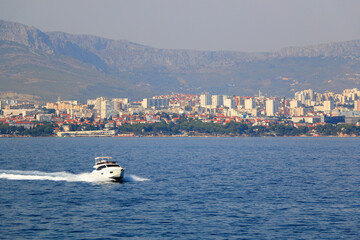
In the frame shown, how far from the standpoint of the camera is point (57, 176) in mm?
66250

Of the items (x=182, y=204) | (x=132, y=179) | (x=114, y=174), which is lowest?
(x=182, y=204)

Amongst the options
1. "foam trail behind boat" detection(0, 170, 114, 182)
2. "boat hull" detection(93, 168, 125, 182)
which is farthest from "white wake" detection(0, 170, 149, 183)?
"boat hull" detection(93, 168, 125, 182)

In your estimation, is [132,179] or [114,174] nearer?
[114,174]

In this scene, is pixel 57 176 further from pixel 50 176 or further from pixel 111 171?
pixel 111 171

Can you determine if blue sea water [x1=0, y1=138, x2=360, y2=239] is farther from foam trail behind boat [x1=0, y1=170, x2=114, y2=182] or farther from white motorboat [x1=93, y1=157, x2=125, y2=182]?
white motorboat [x1=93, y1=157, x2=125, y2=182]

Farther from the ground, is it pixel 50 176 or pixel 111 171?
pixel 111 171

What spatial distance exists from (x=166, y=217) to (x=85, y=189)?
14750 mm

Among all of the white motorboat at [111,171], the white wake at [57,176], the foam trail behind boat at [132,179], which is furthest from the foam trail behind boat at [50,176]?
the foam trail behind boat at [132,179]

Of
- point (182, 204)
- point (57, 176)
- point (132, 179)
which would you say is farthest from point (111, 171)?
point (182, 204)

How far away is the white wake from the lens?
6094 cm

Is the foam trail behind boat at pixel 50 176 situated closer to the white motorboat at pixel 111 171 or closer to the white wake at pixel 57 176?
the white wake at pixel 57 176

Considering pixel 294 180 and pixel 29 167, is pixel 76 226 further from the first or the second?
pixel 29 167

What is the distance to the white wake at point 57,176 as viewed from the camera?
60938 millimetres

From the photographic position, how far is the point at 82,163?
8538cm
